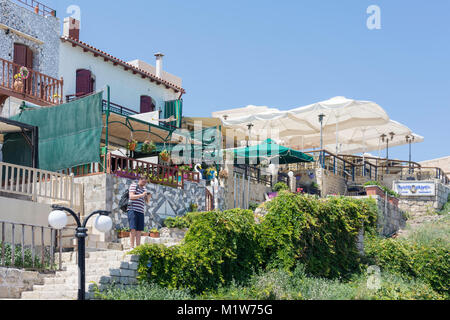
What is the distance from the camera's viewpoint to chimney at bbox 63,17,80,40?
86.4 ft

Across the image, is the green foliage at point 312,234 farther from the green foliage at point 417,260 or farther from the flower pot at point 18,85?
the flower pot at point 18,85

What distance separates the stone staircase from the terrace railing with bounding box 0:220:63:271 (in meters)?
0.37

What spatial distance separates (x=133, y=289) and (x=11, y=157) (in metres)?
9.20

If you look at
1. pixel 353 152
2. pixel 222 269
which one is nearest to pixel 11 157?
pixel 222 269

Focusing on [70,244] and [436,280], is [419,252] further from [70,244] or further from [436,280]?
[70,244]

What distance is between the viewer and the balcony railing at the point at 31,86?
816 inches

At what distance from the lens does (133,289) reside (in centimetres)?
1164

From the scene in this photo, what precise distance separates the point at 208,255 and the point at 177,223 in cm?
522

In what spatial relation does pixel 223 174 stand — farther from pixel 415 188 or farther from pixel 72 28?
pixel 72 28

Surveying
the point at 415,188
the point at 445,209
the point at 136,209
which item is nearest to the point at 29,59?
the point at 136,209

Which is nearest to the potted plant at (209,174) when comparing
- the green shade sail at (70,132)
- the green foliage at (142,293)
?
the green shade sail at (70,132)

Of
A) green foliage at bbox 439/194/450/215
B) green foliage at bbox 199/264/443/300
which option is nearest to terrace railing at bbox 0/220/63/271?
green foliage at bbox 199/264/443/300

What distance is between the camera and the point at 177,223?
18312 millimetres
